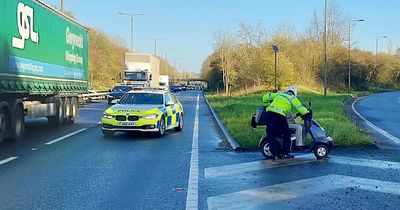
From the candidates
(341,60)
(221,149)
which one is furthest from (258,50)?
(221,149)

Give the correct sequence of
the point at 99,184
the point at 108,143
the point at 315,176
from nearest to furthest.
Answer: the point at 99,184
the point at 315,176
the point at 108,143

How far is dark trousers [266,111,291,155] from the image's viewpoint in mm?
10219

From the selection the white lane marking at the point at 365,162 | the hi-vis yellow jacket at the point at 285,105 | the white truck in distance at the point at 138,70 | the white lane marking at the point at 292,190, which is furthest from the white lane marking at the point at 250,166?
the white truck in distance at the point at 138,70

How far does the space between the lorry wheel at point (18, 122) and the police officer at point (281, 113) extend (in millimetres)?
6615

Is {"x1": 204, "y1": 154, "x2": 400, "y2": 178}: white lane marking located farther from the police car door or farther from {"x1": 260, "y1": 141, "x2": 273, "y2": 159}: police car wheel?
the police car door

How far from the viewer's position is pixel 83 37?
21.7m

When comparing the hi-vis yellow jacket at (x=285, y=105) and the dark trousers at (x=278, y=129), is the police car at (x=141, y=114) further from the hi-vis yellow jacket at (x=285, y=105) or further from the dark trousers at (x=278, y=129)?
the hi-vis yellow jacket at (x=285, y=105)

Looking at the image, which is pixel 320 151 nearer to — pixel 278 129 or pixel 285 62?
pixel 278 129

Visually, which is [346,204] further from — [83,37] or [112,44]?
[112,44]

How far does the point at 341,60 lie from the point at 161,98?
57.1m

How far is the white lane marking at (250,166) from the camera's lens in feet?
30.0

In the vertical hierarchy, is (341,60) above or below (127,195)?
above

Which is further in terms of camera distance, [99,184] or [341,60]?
[341,60]

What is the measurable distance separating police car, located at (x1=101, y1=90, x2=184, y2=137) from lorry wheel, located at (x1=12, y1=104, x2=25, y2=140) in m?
2.14
